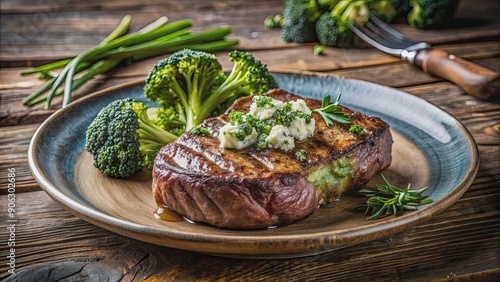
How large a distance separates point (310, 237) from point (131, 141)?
1.24m

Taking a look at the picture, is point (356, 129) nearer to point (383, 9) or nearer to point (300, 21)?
point (300, 21)

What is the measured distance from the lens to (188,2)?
6.73m

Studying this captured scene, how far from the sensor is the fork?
4.27 m

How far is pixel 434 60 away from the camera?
467cm

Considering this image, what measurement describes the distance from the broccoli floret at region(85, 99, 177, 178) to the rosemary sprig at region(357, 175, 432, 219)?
110 centimetres

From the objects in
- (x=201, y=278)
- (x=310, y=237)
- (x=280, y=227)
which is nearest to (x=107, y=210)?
(x=201, y=278)

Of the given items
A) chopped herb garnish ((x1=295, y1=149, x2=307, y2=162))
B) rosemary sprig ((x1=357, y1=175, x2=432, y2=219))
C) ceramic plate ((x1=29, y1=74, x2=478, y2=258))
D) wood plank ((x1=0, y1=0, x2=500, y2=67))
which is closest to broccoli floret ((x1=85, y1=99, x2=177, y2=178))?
ceramic plate ((x1=29, y1=74, x2=478, y2=258))

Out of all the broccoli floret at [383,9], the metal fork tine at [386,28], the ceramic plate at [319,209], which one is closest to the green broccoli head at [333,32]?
the metal fork tine at [386,28]

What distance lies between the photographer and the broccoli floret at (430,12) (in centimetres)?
570

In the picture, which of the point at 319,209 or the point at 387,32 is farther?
the point at 387,32

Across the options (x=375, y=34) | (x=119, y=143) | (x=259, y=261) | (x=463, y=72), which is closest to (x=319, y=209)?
(x=259, y=261)

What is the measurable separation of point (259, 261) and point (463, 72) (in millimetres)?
2466

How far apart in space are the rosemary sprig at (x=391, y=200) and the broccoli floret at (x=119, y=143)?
1.10 meters

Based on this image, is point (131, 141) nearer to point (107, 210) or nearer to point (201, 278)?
point (107, 210)
